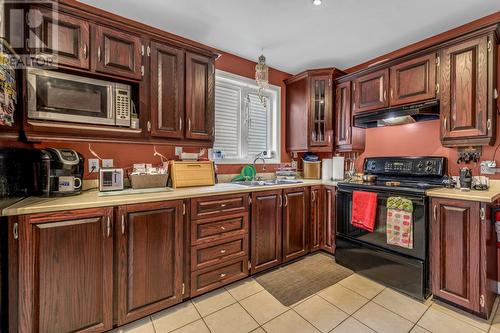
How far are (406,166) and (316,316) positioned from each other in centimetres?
189

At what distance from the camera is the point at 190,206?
5.92 feet

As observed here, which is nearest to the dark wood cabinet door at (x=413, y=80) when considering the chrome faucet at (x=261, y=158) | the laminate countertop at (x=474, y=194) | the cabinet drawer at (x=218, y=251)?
the laminate countertop at (x=474, y=194)

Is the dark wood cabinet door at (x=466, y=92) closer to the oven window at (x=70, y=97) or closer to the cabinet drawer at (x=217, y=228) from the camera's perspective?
the cabinet drawer at (x=217, y=228)

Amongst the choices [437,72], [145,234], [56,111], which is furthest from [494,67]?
[56,111]

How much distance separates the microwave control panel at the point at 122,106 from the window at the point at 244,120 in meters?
1.11

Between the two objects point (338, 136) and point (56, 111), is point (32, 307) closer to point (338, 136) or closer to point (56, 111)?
point (56, 111)

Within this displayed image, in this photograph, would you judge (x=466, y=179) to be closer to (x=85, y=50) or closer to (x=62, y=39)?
(x=85, y=50)

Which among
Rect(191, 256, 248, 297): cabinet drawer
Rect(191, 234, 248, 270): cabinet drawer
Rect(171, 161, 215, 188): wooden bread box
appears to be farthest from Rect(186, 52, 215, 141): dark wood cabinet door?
Rect(191, 256, 248, 297): cabinet drawer

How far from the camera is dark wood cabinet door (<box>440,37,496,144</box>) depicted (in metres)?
1.88

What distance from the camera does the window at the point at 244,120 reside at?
9.26ft

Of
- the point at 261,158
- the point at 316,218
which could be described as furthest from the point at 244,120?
the point at 316,218

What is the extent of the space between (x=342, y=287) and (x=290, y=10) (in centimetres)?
262

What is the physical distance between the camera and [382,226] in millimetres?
2113

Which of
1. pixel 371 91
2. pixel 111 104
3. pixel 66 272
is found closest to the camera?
pixel 66 272
